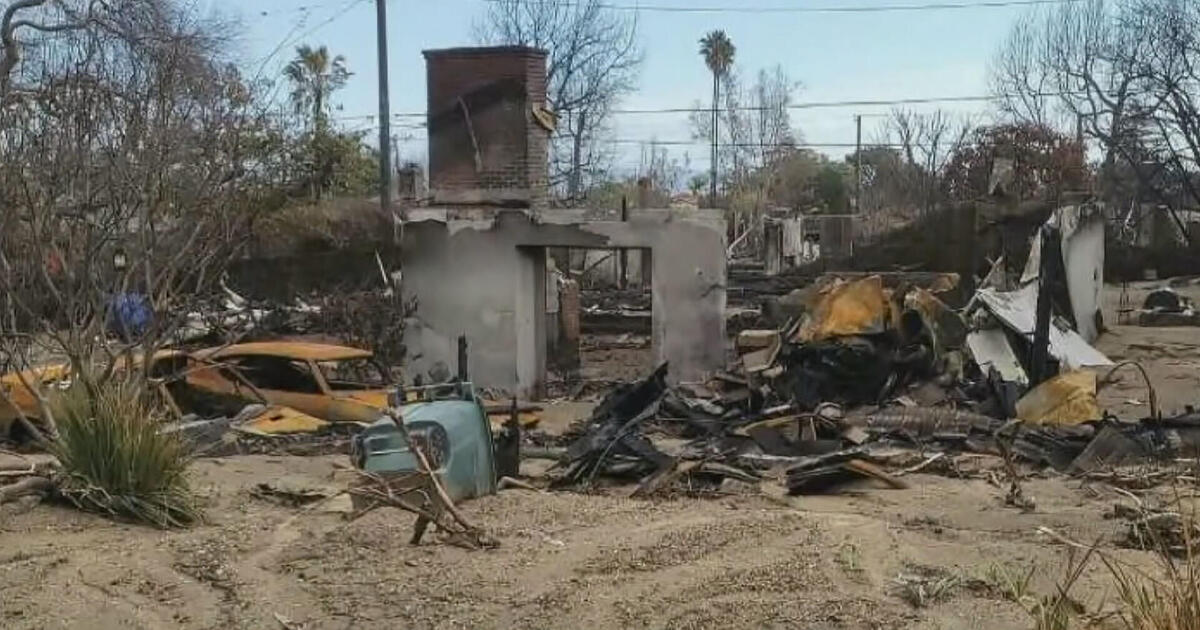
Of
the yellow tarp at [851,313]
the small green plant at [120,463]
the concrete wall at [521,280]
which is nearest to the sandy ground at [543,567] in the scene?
the small green plant at [120,463]

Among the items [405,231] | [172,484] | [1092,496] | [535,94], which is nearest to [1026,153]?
[535,94]

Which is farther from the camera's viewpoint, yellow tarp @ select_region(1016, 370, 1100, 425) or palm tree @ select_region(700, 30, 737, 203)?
palm tree @ select_region(700, 30, 737, 203)

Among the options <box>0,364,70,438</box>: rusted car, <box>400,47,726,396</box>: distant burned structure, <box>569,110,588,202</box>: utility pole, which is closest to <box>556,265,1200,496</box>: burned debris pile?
<box>400,47,726,396</box>: distant burned structure

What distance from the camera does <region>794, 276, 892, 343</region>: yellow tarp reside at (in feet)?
57.3

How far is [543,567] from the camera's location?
687 cm

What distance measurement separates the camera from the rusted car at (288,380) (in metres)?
14.2

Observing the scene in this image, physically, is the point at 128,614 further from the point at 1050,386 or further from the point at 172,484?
the point at 1050,386

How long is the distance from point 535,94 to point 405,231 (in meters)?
3.20

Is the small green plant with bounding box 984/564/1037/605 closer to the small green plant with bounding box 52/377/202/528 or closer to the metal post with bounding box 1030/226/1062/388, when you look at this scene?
the small green plant with bounding box 52/377/202/528

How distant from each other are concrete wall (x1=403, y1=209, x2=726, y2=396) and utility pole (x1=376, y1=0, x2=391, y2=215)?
12430 millimetres

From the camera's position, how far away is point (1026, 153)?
37875 millimetres

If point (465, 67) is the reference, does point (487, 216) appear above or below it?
below

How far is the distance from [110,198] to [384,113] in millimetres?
21593

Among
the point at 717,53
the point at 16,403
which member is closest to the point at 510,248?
the point at 16,403
